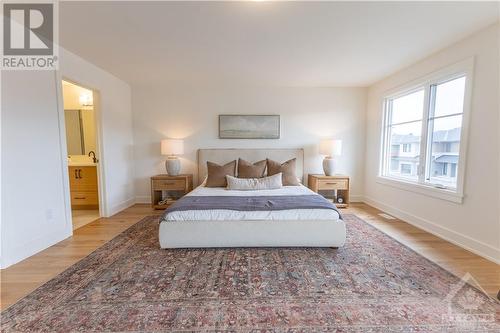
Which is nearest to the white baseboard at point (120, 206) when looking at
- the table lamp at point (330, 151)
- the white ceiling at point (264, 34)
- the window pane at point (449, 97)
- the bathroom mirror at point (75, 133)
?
the bathroom mirror at point (75, 133)

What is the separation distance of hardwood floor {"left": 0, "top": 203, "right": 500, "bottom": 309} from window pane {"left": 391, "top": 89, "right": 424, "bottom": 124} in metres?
1.71

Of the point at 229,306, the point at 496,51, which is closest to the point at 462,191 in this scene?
the point at 496,51

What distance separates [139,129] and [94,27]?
8.18ft

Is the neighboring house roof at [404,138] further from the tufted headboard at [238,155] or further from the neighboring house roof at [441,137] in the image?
the tufted headboard at [238,155]

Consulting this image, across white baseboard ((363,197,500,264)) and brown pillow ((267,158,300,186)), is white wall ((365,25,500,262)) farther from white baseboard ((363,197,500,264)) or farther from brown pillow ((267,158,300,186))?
brown pillow ((267,158,300,186))

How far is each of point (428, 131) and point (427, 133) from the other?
3cm

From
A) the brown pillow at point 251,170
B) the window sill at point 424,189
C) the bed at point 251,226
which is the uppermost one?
the brown pillow at point 251,170

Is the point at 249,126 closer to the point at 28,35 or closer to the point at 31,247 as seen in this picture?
the point at 28,35

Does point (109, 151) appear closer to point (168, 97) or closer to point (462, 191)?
point (168, 97)

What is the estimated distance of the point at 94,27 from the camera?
234 centimetres

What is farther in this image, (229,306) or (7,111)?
(7,111)

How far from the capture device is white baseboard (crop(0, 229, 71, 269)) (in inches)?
88.0

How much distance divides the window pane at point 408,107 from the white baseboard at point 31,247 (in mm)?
5298

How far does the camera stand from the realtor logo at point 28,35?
210cm
